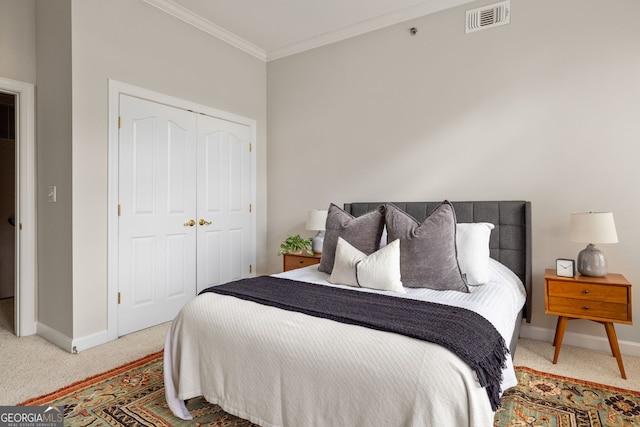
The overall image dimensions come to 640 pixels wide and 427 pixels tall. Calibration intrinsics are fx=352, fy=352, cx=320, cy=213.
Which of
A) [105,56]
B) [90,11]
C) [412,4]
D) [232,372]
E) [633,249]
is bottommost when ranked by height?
[232,372]

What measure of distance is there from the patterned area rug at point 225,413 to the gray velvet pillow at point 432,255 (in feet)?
2.33

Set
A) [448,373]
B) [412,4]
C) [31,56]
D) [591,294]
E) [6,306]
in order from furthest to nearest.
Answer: [6,306]
[412,4]
[31,56]
[591,294]
[448,373]

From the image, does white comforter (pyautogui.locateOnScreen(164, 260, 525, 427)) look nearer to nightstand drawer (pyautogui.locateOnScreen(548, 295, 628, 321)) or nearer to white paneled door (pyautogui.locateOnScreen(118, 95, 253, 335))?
nightstand drawer (pyautogui.locateOnScreen(548, 295, 628, 321))

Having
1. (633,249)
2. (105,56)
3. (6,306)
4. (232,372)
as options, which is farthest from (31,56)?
(633,249)

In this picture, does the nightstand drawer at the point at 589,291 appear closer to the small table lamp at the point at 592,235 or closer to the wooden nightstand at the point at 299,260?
the small table lamp at the point at 592,235

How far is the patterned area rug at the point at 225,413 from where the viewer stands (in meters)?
1.81

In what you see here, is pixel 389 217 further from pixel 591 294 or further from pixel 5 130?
pixel 5 130

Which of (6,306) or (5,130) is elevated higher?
(5,130)

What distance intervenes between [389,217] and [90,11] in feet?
9.27

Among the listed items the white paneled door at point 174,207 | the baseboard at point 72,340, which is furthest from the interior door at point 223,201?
the baseboard at point 72,340

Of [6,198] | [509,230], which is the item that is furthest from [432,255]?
[6,198]

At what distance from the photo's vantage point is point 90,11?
2.77 meters

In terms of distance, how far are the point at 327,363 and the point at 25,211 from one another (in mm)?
3069

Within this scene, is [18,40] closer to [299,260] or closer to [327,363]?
[299,260]
